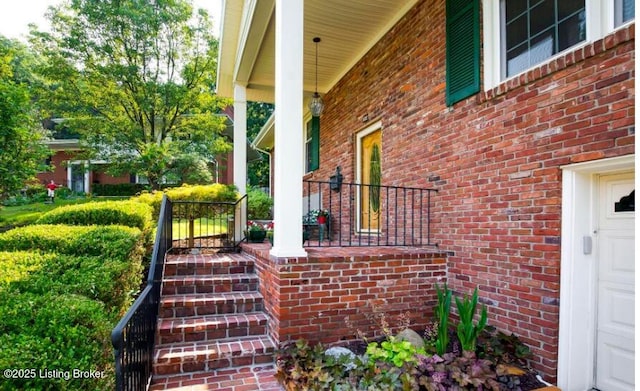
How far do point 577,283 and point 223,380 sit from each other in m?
2.87

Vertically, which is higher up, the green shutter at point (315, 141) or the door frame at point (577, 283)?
the green shutter at point (315, 141)

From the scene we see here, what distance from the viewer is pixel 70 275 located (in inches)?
112

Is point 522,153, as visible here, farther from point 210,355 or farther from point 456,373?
point 210,355

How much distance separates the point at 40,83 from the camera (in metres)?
11.2

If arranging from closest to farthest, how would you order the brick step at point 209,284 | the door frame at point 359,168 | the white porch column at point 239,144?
the brick step at point 209,284 → the door frame at point 359,168 → the white porch column at point 239,144

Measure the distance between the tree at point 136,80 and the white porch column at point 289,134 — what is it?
27.2ft

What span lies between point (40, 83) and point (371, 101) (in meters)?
11.3

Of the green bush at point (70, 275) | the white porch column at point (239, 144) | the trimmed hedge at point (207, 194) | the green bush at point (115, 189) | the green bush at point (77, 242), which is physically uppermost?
the white porch column at point (239, 144)

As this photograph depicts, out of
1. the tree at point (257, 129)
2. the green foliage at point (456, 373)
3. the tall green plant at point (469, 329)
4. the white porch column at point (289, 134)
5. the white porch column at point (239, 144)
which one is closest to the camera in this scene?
the green foliage at point (456, 373)

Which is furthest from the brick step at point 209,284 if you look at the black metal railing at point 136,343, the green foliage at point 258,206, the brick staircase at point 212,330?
the green foliage at point 258,206

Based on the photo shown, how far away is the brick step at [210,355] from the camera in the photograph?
9.73ft

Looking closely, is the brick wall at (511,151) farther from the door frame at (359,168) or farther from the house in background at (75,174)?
the house in background at (75,174)

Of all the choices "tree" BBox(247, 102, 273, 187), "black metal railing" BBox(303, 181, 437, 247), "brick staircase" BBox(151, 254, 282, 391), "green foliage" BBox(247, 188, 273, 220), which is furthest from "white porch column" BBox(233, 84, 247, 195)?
"tree" BBox(247, 102, 273, 187)

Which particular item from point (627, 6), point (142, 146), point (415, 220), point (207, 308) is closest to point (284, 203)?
point (207, 308)
